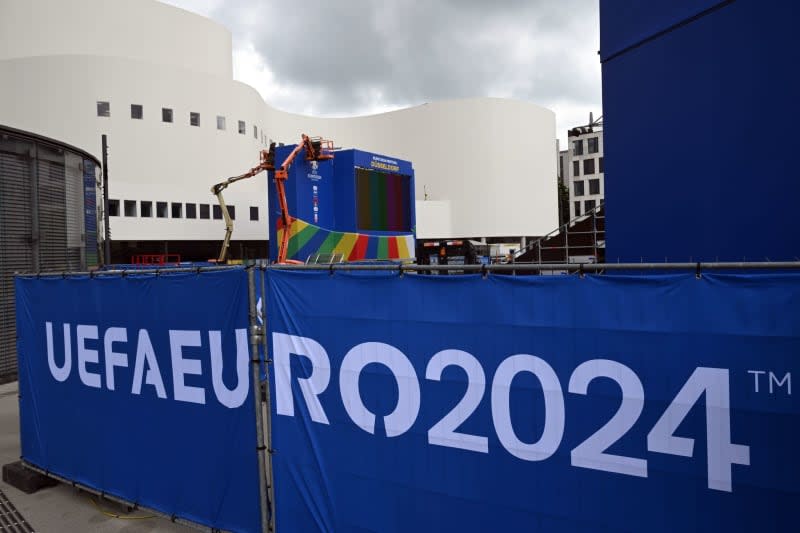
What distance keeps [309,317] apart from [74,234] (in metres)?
12.5

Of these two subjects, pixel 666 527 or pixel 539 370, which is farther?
pixel 539 370

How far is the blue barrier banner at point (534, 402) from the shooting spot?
10.6 feet

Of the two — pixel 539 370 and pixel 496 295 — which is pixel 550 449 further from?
pixel 496 295

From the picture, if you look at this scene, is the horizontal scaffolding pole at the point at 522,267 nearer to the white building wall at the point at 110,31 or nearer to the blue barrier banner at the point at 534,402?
the blue barrier banner at the point at 534,402

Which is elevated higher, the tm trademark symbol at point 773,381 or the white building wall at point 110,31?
the white building wall at point 110,31

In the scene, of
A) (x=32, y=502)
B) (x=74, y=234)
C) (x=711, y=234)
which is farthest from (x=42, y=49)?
(x=711, y=234)

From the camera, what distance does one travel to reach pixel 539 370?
379 cm

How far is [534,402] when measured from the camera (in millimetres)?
3805

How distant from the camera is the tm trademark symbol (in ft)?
10.3

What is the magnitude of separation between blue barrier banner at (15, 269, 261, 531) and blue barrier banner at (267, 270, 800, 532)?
489 mm

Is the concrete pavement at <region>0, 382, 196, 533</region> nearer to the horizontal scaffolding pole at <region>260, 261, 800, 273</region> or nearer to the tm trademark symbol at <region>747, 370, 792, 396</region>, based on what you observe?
the horizontal scaffolding pole at <region>260, 261, 800, 273</region>

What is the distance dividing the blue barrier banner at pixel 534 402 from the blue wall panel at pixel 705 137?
12.0 feet

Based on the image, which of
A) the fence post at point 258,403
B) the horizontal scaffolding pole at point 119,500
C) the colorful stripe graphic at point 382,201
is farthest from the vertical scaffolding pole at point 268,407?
the colorful stripe graphic at point 382,201

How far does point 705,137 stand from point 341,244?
13.4 meters
